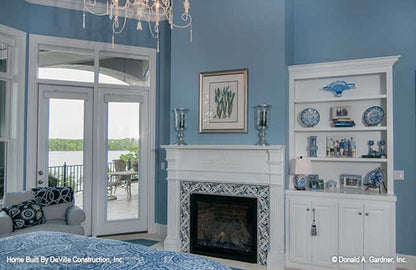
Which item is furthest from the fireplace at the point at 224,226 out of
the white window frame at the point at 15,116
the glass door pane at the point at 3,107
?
the glass door pane at the point at 3,107

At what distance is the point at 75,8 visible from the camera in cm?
456

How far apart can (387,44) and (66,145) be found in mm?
4546

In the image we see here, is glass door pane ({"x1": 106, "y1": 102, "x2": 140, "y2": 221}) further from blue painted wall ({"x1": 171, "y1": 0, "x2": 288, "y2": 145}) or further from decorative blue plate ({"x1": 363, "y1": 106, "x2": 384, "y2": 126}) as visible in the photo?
decorative blue plate ({"x1": 363, "y1": 106, "x2": 384, "y2": 126})

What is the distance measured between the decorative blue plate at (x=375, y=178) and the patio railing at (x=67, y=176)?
13.0ft

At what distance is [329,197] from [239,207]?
1068 mm

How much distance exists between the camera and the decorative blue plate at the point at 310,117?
396cm

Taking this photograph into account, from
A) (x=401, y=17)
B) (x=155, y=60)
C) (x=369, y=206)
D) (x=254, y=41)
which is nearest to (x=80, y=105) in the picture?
(x=155, y=60)

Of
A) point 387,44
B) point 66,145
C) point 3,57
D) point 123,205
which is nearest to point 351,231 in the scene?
point 387,44

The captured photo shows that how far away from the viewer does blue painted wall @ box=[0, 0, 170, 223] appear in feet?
13.7

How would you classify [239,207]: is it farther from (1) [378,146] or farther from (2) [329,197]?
(1) [378,146]

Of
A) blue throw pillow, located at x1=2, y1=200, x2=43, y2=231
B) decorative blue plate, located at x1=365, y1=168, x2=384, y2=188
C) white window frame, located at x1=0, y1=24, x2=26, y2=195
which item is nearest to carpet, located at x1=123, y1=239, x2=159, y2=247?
blue throw pillow, located at x1=2, y1=200, x2=43, y2=231

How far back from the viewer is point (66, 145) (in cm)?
454

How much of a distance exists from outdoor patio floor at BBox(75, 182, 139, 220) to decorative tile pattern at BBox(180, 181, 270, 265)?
3.68ft

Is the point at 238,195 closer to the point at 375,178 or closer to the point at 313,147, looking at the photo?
the point at 313,147
